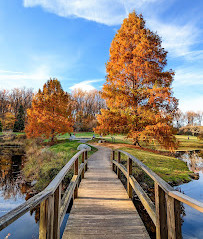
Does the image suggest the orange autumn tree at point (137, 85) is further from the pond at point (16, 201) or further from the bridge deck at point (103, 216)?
the bridge deck at point (103, 216)

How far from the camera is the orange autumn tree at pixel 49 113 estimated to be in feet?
66.9

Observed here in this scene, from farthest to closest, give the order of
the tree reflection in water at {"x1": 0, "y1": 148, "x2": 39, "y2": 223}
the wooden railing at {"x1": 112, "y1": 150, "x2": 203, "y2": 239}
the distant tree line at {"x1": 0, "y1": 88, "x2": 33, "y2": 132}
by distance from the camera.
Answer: the distant tree line at {"x1": 0, "y1": 88, "x2": 33, "y2": 132} → the tree reflection in water at {"x1": 0, "y1": 148, "x2": 39, "y2": 223} → the wooden railing at {"x1": 112, "y1": 150, "x2": 203, "y2": 239}

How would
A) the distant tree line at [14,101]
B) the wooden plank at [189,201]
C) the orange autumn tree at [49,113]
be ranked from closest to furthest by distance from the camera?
the wooden plank at [189,201] → the orange autumn tree at [49,113] → the distant tree line at [14,101]

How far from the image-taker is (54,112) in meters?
21.6

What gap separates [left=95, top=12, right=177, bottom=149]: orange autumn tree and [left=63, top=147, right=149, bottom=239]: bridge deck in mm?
9535

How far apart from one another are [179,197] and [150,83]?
565 inches

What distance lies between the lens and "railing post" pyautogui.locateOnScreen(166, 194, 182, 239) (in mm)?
2201

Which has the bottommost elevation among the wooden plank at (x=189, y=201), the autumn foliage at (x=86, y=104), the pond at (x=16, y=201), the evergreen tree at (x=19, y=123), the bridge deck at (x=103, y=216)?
the pond at (x=16, y=201)

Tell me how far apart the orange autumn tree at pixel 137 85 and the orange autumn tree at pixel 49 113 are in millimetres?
7654

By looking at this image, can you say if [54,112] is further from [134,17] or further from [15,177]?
[134,17]

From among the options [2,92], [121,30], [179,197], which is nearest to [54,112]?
[121,30]

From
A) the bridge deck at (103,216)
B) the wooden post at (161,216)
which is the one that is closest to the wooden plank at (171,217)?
the wooden post at (161,216)

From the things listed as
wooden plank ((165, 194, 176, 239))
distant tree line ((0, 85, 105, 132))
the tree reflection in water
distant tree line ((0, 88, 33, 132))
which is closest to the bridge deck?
wooden plank ((165, 194, 176, 239))

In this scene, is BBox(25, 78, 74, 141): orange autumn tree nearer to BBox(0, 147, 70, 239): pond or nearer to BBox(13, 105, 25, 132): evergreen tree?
BBox(0, 147, 70, 239): pond
